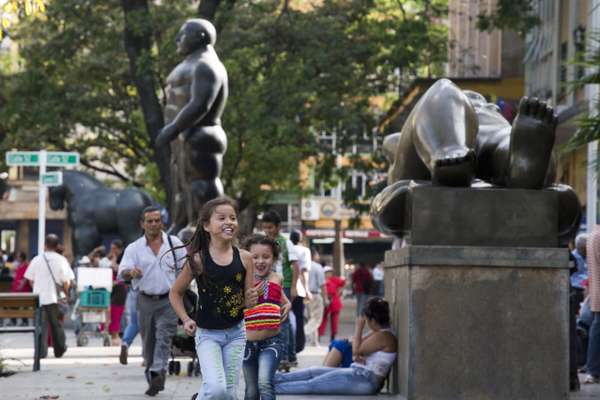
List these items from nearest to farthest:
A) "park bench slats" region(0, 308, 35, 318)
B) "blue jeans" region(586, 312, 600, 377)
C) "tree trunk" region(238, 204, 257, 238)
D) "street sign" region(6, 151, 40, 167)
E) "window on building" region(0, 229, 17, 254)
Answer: "blue jeans" region(586, 312, 600, 377)
"park bench slats" region(0, 308, 35, 318)
"street sign" region(6, 151, 40, 167)
"tree trunk" region(238, 204, 257, 238)
"window on building" region(0, 229, 17, 254)

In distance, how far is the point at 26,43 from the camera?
37.2m

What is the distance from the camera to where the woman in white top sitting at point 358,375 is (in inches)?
404

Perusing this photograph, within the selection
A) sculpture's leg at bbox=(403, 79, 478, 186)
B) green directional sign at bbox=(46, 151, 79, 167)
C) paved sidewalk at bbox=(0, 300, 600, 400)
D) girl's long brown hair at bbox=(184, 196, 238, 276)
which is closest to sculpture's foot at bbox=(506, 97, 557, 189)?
sculpture's leg at bbox=(403, 79, 478, 186)

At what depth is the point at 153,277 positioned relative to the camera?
13.3 meters

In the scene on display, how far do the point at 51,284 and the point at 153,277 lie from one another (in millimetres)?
6808

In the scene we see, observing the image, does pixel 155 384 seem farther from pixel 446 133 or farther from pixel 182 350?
pixel 446 133

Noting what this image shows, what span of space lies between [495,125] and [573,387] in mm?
2468

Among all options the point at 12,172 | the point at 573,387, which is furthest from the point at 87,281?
the point at 12,172

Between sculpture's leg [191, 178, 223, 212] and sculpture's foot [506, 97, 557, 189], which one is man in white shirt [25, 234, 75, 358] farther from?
sculpture's foot [506, 97, 557, 189]

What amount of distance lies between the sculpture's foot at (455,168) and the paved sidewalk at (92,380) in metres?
1.50

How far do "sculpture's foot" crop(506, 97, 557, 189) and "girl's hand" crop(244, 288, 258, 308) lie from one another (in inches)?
90.6

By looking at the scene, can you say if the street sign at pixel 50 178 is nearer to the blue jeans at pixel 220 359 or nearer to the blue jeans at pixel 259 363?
the blue jeans at pixel 259 363

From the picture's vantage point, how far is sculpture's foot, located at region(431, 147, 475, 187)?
32.2 ft

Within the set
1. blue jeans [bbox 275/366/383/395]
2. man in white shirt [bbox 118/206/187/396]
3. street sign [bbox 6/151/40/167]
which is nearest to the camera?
blue jeans [bbox 275/366/383/395]
